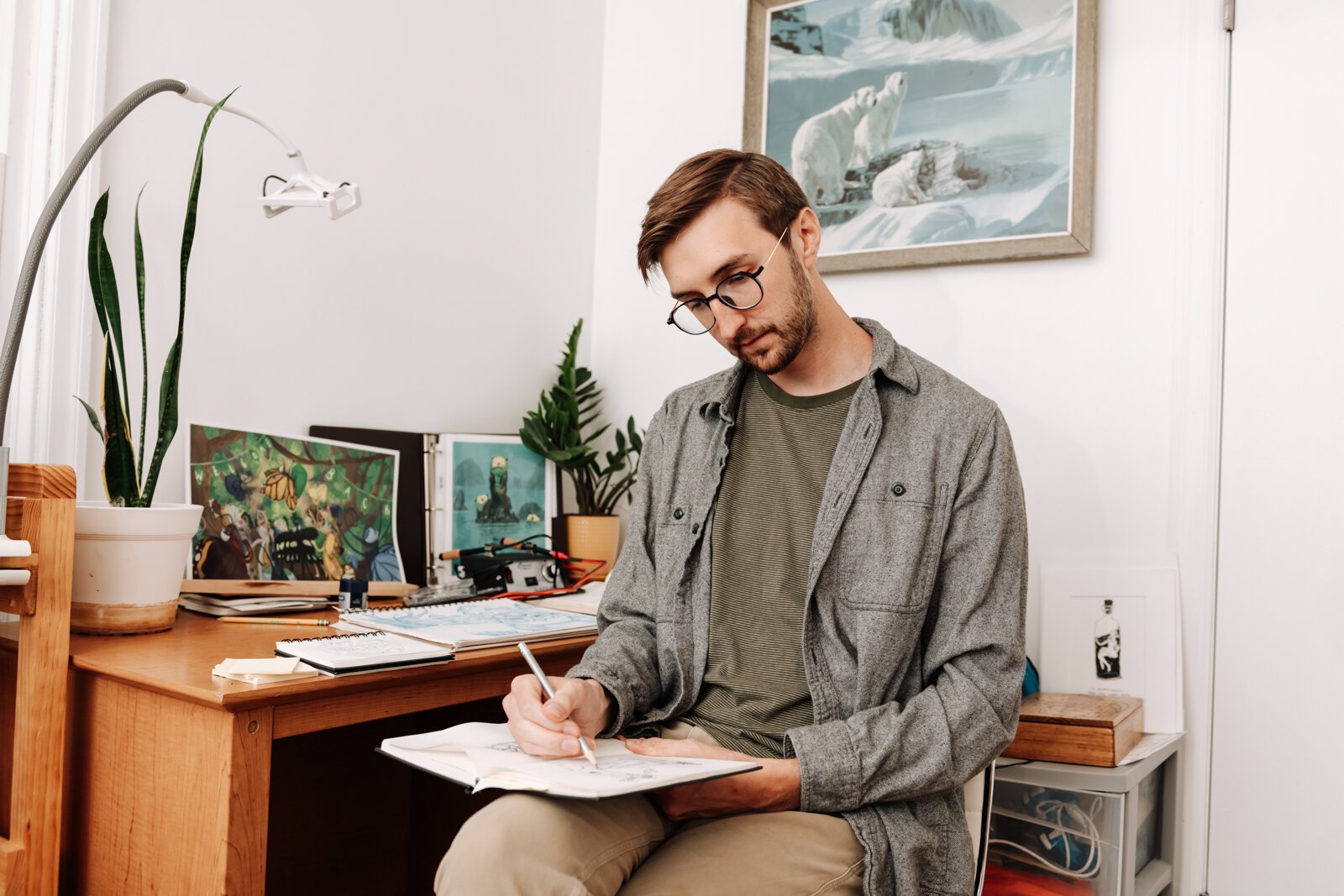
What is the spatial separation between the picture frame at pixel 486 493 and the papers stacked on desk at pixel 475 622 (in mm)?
367

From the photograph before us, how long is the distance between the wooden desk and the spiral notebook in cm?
2

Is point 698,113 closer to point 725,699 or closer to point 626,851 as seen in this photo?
point 725,699

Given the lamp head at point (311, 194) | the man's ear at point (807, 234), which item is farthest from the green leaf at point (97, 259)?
the man's ear at point (807, 234)

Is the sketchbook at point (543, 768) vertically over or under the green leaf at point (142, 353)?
under

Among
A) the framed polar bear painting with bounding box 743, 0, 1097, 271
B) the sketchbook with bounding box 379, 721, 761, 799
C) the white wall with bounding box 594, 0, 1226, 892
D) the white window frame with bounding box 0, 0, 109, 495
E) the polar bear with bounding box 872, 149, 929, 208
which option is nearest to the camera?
the sketchbook with bounding box 379, 721, 761, 799

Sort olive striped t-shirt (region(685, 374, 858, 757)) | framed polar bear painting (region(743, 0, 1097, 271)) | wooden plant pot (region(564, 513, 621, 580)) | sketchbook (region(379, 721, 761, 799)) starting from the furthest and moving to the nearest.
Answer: wooden plant pot (region(564, 513, 621, 580)) → framed polar bear painting (region(743, 0, 1097, 271)) → olive striped t-shirt (region(685, 374, 858, 757)) → sketchbook (region(379, 721, 761, 799))

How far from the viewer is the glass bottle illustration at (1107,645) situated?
6.25ft

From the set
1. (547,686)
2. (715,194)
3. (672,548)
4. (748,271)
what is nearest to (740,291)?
(748,271)

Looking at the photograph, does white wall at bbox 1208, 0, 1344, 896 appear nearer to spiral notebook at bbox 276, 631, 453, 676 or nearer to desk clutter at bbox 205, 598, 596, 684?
desk clutter at bbox 205, 598, 596, 684

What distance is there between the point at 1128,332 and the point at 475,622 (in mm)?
1345

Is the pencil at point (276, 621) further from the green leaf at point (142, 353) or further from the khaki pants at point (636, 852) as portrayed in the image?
the khaki pants at point (636, 852)

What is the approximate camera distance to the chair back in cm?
123

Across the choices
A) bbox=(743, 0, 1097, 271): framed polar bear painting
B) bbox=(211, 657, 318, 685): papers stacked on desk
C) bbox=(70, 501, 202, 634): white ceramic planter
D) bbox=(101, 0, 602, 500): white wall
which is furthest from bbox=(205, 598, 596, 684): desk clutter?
bbox=(743, 0, 1097, 271): framed polar bear painting

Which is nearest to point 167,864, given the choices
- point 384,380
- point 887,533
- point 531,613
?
point 531,613
